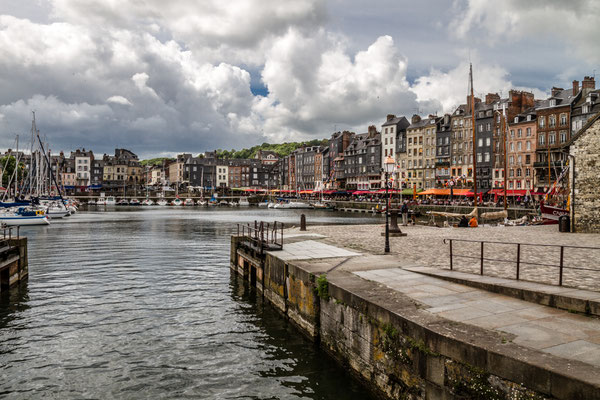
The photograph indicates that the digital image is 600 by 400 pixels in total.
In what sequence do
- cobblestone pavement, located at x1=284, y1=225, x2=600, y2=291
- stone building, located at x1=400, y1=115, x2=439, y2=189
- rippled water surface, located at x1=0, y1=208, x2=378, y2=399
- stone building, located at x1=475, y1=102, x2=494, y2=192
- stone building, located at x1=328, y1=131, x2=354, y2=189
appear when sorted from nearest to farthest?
rippled water surface, located at x1=0, y1=208, x2=378, y2=399 < cobblestone pavement, located at x1=284, y1=225, x2=600, y2=291 < stone building, located at x1=475, y1=102, x2=494, y2=192 < stone building, located at x1=400, y1=115, x2=439, y2=189 < stone building, located at x1=328, y1=131, x2=354, y2=189

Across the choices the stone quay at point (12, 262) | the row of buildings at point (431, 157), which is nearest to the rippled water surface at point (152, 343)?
the stone quay at point (12, 262)

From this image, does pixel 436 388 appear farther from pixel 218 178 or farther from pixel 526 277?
pixel 218 178

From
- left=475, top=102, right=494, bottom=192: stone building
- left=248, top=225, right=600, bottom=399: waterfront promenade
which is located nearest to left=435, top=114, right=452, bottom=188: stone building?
left=475, top=102, right=494, bottom=192: stone building

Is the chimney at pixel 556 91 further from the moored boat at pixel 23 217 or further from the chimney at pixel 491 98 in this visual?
the moored boat at pixel 23 217

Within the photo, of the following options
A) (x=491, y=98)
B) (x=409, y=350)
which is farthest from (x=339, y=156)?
(x=409, y=350)

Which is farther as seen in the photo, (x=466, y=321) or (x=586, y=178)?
(x=586, y=178)

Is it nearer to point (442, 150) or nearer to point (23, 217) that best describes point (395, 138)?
point (442, 150)

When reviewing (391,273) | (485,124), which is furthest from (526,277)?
(485,124)

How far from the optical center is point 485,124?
87000 mm

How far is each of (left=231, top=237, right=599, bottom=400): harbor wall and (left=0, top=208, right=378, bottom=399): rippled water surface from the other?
2.30 ft

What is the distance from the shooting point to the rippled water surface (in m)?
9.63

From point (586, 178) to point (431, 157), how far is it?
78099mm

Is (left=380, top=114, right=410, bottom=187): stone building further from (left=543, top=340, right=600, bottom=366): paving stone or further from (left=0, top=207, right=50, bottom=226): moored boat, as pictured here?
(left=543, top=340, right=600, bottom=366): paving stone

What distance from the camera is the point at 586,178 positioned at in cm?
2538
